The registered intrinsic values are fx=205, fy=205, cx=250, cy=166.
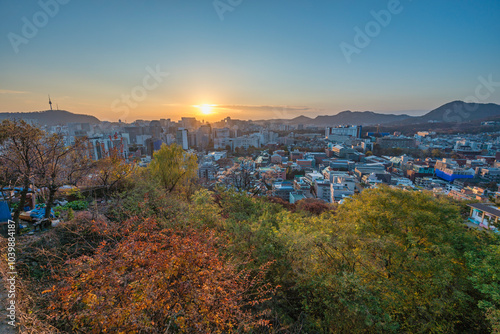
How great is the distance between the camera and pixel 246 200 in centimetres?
702

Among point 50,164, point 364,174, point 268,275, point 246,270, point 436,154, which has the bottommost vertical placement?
point 364,174

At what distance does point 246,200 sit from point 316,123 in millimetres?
135973

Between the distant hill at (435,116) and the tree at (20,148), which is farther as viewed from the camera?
the distant hill at (435,116)

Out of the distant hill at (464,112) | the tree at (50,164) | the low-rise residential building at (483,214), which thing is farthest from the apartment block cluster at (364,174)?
the distant hill at (464,112)

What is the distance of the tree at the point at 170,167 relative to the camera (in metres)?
8.36

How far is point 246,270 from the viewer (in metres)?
3.33

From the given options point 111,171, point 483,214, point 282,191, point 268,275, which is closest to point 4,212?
point 111,171

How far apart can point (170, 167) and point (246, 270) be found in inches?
247

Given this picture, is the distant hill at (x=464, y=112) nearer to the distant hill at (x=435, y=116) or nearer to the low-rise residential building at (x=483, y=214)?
the distant hill at (x=435, y=116)

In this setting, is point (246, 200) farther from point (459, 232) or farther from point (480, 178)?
point (480, 178)

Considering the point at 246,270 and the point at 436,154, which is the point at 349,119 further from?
the point at 246,270

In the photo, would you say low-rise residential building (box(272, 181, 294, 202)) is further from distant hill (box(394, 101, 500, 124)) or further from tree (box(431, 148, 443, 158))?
distant hill (box(394, 101, 500, 124))

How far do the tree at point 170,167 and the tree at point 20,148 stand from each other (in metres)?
3.88

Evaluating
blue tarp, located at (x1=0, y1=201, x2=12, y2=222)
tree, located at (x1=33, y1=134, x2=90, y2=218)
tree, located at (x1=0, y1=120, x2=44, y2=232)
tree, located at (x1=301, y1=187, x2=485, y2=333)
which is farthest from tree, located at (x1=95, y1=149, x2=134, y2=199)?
tree, located at (x1=301, y1=187, x2=485, y2=333)
